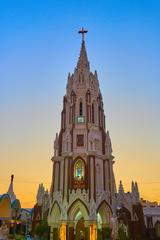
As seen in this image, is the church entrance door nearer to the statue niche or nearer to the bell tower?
the bell tower

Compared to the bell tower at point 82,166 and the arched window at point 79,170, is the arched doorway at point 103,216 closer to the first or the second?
the bell tower at point 82,166

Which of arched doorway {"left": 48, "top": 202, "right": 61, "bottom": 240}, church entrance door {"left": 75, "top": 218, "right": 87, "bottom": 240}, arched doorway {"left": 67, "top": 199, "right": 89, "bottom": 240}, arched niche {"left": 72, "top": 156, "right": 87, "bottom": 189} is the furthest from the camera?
arched niche {"left": 72, "top": 156, "right": 87, "bottom": 189}

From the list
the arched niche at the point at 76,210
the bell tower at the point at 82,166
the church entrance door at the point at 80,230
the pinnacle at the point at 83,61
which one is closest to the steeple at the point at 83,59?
the pinnacle at the point at 83,61

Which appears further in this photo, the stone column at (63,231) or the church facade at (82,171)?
the church facade at (82,171)

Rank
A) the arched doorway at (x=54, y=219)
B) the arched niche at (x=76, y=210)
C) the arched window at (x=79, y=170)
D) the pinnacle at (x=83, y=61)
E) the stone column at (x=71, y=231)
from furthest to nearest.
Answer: the pinnacle at (x=83, y=61), the arched window at (x=79, y=170), the arched doorway at (x=54, y=219), the arched niche at (x=76, y=210), the stone column at (x=71, y=231)

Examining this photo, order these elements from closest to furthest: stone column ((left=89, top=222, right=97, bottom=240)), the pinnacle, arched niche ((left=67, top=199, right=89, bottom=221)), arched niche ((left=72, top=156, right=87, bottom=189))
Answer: stone column ((left=89, top=222, right=97, bottom=240)) < arched niche ((left=67, top=199, right=89, bottom=221)) < arched niche ((left=72, top=156, right=87, bottom=189)) < the pinnacle

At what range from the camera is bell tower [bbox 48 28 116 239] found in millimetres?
39719

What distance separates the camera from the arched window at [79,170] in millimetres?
42791

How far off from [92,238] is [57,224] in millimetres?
6173

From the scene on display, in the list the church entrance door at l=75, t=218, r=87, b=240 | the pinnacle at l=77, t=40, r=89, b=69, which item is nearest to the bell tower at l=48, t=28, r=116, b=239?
the church entrance door at l=75, t=218, r=87, b=240

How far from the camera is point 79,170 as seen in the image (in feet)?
143

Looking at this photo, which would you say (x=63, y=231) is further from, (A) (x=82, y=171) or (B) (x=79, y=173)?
(A) (x=82, y=171)

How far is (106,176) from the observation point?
4384 cm

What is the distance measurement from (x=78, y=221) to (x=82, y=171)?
7.51 m
